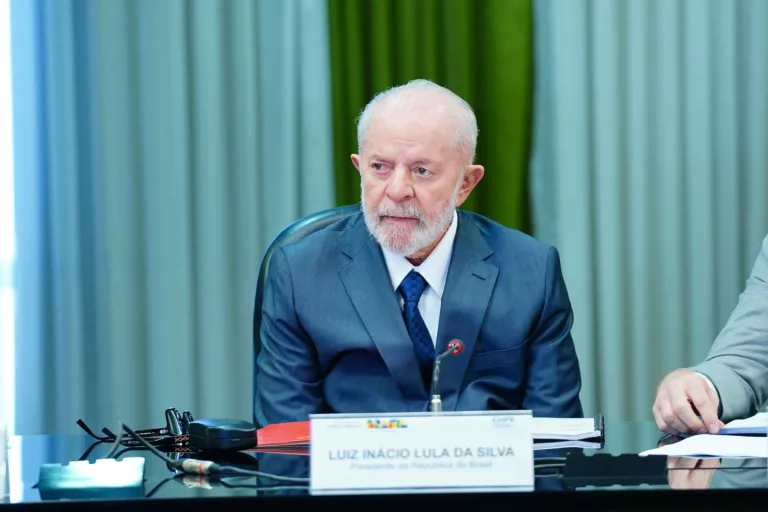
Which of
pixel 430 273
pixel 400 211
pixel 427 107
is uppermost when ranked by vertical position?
pixel 427 107

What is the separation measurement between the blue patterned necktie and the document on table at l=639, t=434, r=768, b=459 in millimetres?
583

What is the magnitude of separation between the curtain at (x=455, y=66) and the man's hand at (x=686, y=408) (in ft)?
6.24

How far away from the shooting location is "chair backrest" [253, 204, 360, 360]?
2.27 m

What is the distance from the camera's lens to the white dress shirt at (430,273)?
2.10 metres

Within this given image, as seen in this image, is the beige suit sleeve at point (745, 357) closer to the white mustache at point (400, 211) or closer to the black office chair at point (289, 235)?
the white mustache at point (400, 211)

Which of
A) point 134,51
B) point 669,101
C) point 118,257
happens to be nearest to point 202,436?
point 118,257

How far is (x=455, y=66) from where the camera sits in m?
3.60

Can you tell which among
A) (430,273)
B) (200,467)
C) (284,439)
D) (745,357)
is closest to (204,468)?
(200,467)

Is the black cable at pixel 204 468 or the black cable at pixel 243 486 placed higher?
the black cable at pixel 243 486

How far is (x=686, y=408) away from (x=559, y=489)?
1.89ft

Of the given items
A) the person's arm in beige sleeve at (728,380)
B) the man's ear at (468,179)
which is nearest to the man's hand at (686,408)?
the person's arm in beige sleeve at (728,380)

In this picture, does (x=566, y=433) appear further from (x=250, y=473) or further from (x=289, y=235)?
(x=289, y=235)

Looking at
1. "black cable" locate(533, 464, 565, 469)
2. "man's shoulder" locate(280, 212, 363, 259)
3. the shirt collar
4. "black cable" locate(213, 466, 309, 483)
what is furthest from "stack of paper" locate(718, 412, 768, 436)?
"man's shoulder" locate(280, 212, 363, 259)

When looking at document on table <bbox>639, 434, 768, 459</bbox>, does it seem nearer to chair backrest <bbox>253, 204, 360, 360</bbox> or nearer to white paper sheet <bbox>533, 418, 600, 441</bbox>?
white paper sheet <bbox>533, 418, 600, 441</bbox>
